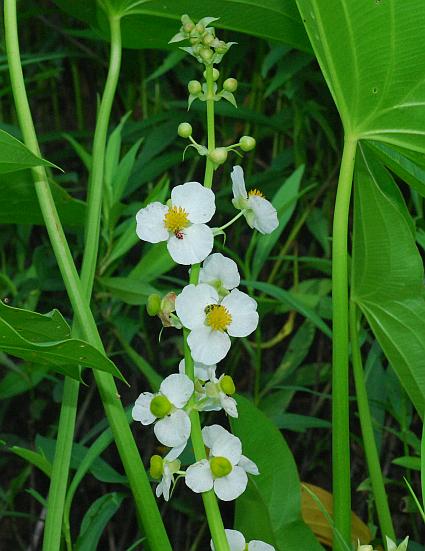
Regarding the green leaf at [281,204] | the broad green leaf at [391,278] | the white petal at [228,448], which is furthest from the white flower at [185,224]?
the green leaf at [281,204]

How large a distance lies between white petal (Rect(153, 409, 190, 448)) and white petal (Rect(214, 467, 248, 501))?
0.03 metres

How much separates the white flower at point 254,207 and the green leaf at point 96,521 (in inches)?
11.9

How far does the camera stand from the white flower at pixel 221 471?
1.69 ft

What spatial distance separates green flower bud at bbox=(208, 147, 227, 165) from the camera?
552 millimetres

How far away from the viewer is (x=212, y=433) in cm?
53

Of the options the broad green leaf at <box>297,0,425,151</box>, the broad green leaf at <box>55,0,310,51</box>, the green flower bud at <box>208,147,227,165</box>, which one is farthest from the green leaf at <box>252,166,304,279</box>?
the green flower bud at <box>208,147,227,165</box>

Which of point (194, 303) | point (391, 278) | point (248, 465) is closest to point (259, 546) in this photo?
point (248, 465)

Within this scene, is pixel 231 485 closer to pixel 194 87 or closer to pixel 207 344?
pixel 207 344

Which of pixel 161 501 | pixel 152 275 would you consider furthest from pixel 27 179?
pixel 161 501

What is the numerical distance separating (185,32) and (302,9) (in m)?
0.08

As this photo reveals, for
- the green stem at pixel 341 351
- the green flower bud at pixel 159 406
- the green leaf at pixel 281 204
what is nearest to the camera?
the green flower bud at pixel 159 406

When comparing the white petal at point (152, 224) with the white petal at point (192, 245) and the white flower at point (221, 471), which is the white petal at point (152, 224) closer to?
the white petal at point (192, 245)

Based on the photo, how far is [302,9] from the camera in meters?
0.62

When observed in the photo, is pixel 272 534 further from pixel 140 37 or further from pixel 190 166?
pixel 190 166
